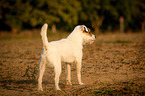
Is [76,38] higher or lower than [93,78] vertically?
higher

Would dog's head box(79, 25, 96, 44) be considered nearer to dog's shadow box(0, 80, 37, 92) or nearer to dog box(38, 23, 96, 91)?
dog box(38, 23, 96, 91)

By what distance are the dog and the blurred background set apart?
2748 cm

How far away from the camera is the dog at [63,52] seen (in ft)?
22.0

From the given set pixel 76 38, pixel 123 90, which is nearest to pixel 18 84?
pixel 76 38

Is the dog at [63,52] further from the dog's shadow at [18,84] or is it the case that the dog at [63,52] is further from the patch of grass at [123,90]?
the patch of grass at [123,90]

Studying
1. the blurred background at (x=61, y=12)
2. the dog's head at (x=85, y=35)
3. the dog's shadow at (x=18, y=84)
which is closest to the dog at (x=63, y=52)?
the dog's head at (x=85, y=35)

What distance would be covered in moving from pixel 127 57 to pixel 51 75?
14.2 ft

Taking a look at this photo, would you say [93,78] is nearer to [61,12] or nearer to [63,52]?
[63,52]

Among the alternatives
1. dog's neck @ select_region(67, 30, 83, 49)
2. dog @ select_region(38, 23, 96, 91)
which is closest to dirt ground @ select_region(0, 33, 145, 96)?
dog @ select_region(38, 23, 96, 91)

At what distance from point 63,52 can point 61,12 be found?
3514 cm

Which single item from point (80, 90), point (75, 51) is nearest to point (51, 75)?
point (75, 51)

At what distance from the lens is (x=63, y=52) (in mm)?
7133

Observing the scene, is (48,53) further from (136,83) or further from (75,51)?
(136,83)

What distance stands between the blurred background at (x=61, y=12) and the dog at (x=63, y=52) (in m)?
27.5
